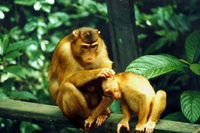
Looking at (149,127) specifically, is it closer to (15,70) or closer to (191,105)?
(191,105)

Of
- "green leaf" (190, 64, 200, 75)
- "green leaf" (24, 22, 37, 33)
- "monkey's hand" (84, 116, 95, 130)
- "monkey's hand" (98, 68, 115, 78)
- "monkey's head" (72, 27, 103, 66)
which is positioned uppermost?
"monkey's head" (72, 27, 103, 66)

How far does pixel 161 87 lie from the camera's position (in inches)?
257

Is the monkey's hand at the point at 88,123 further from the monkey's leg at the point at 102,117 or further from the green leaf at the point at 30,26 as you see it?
the green leaf at the point at 30,26

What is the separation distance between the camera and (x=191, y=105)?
14.5 ft

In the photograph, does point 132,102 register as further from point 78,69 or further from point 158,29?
point 158,29

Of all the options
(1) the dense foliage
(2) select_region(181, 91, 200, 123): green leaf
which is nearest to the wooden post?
(2) select_region(181, 91, 200, 123): green leaf

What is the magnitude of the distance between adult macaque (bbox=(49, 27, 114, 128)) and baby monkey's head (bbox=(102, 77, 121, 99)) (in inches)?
3.3

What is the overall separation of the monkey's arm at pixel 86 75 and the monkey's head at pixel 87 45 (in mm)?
196

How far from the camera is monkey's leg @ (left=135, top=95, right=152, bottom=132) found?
3.88 m

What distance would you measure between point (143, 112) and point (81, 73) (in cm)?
84

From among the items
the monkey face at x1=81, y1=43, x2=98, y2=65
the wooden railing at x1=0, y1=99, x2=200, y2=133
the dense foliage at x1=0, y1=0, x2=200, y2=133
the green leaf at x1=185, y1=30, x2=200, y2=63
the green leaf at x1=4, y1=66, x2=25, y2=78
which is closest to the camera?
the wooden railing at x1=0, y1=99, x2=200, y2=133

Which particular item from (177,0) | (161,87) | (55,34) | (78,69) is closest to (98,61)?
(78,69)

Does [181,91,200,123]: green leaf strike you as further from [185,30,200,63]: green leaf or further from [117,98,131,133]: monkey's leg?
[117,98,131,133]: monkey's leg

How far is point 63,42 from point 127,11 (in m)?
0.96
